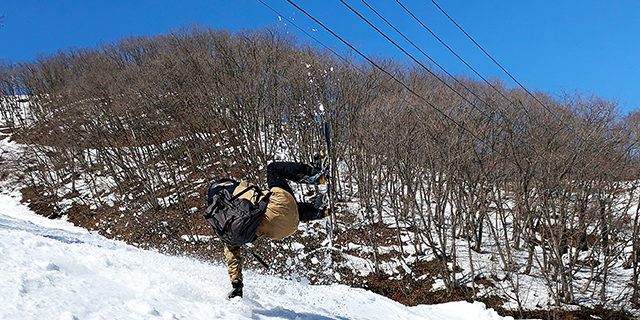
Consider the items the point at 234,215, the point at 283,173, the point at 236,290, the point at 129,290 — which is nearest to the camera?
the point at 129,290

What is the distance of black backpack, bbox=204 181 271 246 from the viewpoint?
4.95 metres

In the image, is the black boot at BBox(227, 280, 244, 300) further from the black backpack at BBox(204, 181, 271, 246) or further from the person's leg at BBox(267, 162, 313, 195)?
the person's leg at BBox(267, 162, 313, 195)

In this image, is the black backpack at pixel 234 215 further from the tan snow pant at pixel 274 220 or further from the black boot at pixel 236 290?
the black boot at pixel 236 290

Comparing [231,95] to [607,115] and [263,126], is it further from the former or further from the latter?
[607,115]

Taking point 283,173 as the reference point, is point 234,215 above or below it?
below

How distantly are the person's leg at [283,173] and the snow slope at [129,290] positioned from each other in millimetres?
1631

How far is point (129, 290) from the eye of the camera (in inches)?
175

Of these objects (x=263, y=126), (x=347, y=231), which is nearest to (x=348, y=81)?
(x=263, y=126)

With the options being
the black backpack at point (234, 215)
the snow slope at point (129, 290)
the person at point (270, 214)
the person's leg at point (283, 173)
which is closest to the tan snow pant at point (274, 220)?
the person at point (270, 214)

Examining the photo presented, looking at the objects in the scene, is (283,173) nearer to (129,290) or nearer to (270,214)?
(270,214)

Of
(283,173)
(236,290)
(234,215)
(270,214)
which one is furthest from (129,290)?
(283,173)

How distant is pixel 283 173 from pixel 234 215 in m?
1.15

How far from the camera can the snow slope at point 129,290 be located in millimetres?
3701

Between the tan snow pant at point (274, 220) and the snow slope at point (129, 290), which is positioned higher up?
the tan snow pant at point (274, 220)
